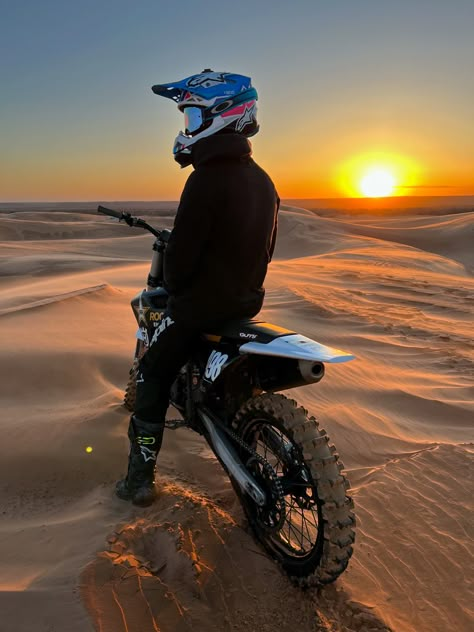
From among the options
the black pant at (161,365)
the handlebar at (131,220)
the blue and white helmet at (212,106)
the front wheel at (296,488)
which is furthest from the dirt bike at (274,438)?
the blue and white helmet at (212,106)

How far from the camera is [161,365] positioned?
296 centimetres

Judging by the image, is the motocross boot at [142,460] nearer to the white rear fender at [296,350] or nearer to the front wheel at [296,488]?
the front wheel at [296,488]

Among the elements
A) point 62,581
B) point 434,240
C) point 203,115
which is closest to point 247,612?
point 62,581

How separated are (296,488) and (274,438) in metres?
0.27

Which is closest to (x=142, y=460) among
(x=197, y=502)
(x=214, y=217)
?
(x=197, y=502)

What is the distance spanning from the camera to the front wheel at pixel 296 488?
233 cm

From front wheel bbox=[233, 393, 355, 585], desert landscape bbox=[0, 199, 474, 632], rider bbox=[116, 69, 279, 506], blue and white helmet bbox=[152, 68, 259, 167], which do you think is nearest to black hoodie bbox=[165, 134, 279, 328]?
rider bbox=[116, 69, 279, 506]

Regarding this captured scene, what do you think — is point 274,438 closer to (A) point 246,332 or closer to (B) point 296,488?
(B) point 296,488

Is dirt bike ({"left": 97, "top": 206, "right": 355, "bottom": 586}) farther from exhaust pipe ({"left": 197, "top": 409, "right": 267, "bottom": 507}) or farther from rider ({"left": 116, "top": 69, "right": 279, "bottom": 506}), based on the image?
rider ({"left": 116, "top": 69, "right": 279, "bottom": 506})

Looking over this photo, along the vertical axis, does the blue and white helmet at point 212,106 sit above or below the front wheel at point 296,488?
above

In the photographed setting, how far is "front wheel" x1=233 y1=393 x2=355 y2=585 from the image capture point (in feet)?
7.64

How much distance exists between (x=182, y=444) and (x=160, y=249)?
155 centimetres

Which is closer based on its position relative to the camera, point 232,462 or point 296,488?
point 296,488

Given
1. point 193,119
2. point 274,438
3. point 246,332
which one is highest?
point 193,119
